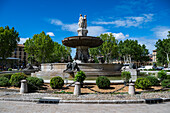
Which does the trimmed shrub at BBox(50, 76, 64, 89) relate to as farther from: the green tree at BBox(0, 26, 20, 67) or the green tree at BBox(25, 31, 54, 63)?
the green tree at BBox(25, 31, 54, 63)

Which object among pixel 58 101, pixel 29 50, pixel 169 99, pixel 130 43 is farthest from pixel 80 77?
pixel 130 43

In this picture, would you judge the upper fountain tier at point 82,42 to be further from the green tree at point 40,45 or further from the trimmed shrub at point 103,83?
the green tree at point 40,45

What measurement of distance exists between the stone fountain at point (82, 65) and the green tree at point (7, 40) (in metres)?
21.6

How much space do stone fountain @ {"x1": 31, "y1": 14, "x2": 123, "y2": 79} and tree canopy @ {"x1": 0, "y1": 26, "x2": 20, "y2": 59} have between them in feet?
70.7

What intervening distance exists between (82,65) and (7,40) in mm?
28527

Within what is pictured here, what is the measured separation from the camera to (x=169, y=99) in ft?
25.6

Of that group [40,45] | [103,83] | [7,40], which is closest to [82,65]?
[103,83]

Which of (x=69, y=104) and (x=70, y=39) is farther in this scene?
(x=70, y=39)

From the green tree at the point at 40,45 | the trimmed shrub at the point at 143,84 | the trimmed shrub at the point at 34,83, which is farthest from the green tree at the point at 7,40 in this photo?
the trimmed shrub at the point at 143,84

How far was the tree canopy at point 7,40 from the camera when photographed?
3723 cm

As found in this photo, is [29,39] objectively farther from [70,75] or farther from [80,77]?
[80,77]

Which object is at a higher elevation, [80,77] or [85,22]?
[85,22]

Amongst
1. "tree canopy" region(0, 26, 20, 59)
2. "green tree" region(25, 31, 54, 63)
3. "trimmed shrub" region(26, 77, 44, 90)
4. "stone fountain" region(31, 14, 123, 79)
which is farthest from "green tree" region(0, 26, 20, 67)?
"trimmed shrub" region(26, 77, 44, 90)

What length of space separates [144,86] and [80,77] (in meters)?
4.42
